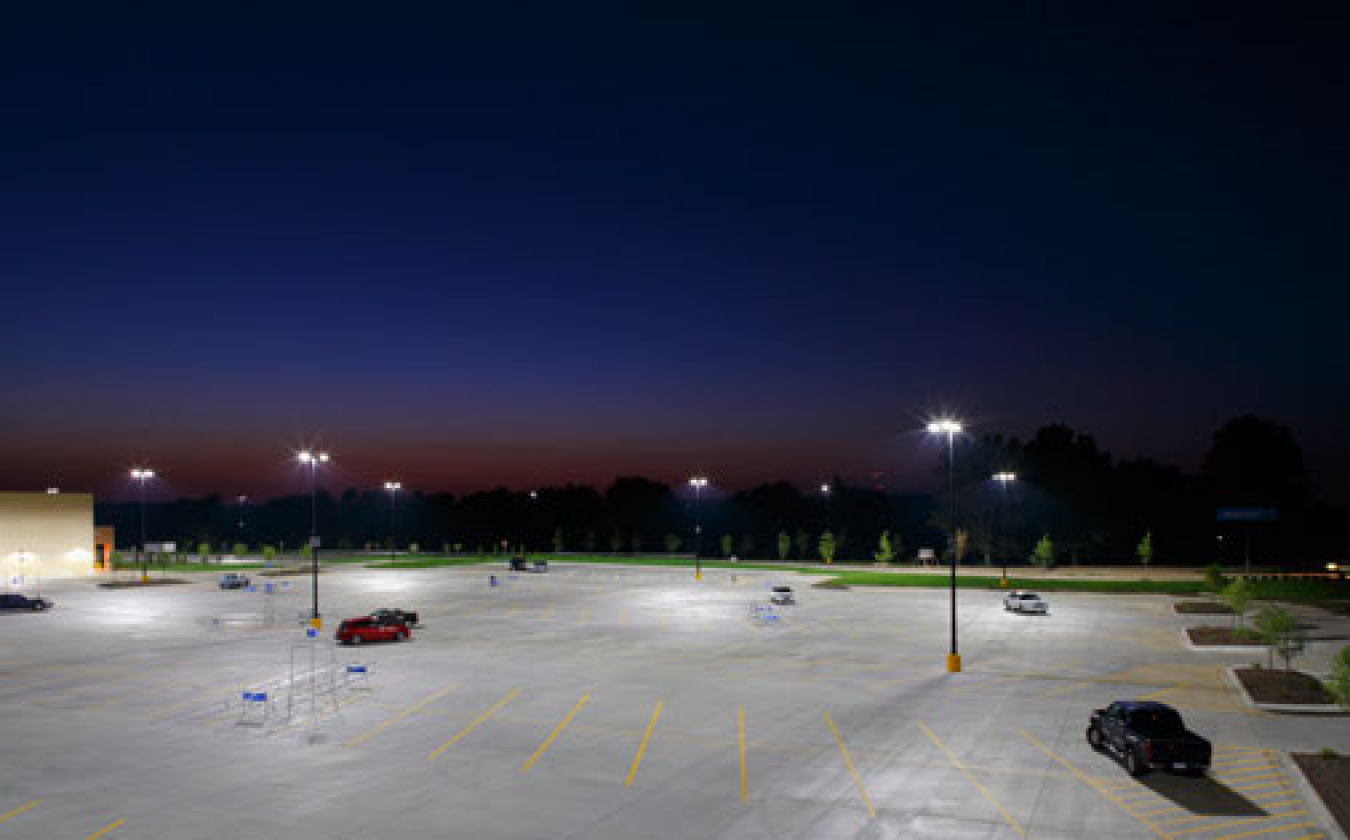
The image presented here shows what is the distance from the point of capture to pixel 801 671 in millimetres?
31531

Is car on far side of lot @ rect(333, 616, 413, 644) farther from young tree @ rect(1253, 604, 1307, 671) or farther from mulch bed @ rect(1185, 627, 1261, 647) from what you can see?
mulch bed @ rect(1185, 627, 1261, 647)

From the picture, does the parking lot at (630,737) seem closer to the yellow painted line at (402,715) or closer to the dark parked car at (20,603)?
the yellow painted line at (402,715)

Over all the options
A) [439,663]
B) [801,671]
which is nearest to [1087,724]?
[801,671]

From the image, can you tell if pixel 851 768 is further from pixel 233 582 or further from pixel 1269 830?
pixel 233 582

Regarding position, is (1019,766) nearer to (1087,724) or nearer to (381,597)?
(1087,724)

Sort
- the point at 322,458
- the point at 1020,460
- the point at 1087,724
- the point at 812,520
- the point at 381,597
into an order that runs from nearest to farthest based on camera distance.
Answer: the point at 1087,724
the point at 322,458
the point at 381,597
the point at 1020,460
the point at 812,520

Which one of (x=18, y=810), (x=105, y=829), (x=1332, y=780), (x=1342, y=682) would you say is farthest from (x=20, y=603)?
(x=1342, y=682)

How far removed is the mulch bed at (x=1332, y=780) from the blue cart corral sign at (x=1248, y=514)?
292ft

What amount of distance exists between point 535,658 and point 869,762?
17.5 meters

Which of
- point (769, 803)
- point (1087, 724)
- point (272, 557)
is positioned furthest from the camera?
point (272, 557)

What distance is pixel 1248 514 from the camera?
97125mm

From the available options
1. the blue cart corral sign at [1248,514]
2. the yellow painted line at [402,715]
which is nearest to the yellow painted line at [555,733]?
the yellow painted line at [402,715]

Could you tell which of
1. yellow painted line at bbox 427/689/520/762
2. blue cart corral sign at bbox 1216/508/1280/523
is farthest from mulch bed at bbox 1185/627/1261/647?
blue cart corral sign at bbox 1216/508/1280/523

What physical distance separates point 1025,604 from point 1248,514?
63.4m
